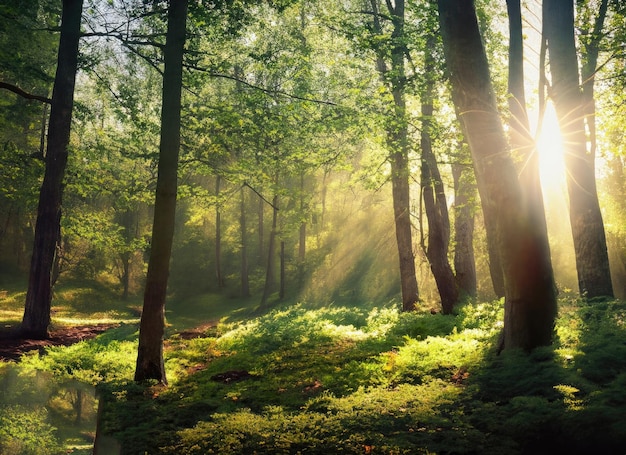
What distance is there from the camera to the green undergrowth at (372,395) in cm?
446

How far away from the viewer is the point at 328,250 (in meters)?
35.3

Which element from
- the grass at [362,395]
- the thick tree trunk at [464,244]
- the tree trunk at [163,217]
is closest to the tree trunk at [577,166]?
the grass at [362,395]

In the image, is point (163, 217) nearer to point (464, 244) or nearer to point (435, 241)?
point (435, 241)

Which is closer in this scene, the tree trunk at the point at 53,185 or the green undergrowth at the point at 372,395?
the green undergrowth at the point at 372,395

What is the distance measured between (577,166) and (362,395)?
309 inches

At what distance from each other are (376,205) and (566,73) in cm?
2218

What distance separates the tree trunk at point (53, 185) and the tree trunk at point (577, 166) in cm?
1294

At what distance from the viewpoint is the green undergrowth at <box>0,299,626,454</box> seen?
14.6 feet

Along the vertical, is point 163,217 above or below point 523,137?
below

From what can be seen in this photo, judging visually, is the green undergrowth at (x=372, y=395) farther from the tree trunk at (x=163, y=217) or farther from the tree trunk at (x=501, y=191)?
the tree trunk at (x=163, y=217)

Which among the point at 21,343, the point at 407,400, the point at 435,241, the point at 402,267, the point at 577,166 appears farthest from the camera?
the point at 402,267

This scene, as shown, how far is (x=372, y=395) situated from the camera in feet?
20.6

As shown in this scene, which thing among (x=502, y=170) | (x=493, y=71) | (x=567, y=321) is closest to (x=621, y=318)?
(x=567, y=321)

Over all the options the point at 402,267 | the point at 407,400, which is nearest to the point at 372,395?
the point at 407,400
